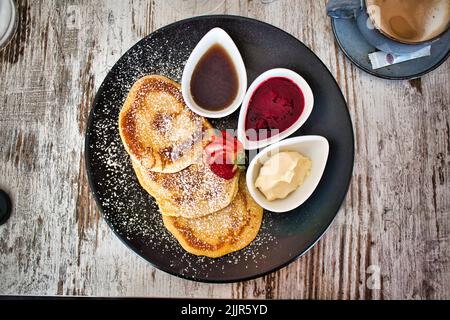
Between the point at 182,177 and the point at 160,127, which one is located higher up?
the point at 160,127

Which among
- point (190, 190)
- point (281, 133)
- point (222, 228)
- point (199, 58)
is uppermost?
point (199, 58)

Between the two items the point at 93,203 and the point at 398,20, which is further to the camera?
the point at 93,203

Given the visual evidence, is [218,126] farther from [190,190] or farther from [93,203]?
[93,203]

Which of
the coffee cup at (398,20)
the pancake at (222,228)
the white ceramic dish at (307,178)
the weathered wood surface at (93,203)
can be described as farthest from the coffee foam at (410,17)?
the pancake at (222,228)

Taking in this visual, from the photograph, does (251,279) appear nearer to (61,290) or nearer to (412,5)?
(61,290)

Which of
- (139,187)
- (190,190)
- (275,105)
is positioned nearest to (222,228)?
(190,190)
